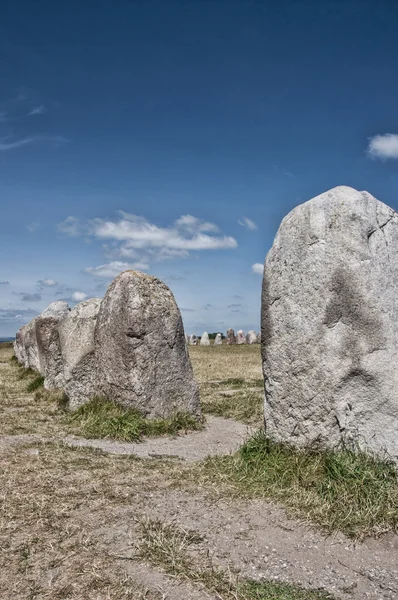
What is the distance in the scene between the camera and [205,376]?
66.6ft

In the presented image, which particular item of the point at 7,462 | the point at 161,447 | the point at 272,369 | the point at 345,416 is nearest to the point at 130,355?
the point at 161,447

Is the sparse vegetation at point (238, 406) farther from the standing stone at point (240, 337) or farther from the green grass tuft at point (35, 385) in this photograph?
the standing stone at point (240, 337)

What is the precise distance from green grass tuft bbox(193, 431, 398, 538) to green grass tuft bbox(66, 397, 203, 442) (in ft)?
8.81

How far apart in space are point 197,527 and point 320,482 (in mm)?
1529

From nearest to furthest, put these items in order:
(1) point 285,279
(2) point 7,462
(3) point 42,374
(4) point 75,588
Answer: (4) point 75,588 < (1) point 285,279 < (2) point 7,462 < (3) point 42,374

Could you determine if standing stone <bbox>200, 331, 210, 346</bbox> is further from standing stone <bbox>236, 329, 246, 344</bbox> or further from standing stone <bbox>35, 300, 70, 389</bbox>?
standing stone <bbox>35, 300, 70, 389</bbox>

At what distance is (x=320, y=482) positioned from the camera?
20.9 ft

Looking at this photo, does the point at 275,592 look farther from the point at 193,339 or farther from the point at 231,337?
the point at 193,339

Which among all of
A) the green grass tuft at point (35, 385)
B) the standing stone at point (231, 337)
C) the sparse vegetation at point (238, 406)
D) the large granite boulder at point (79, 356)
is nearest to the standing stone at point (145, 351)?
the large granite boulder at point (79, 356)

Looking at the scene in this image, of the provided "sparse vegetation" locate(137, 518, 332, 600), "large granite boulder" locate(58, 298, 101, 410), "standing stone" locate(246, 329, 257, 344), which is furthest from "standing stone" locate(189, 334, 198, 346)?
"sparse vegetation" locate(137, 518, 332, 600)

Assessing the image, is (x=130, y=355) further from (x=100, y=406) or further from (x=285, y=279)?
(x=285, y=279)

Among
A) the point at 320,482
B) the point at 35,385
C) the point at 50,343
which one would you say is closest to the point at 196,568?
the point at 320,482

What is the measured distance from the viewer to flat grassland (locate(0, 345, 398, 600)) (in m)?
4.59

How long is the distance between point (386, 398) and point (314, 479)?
1.23 metres
